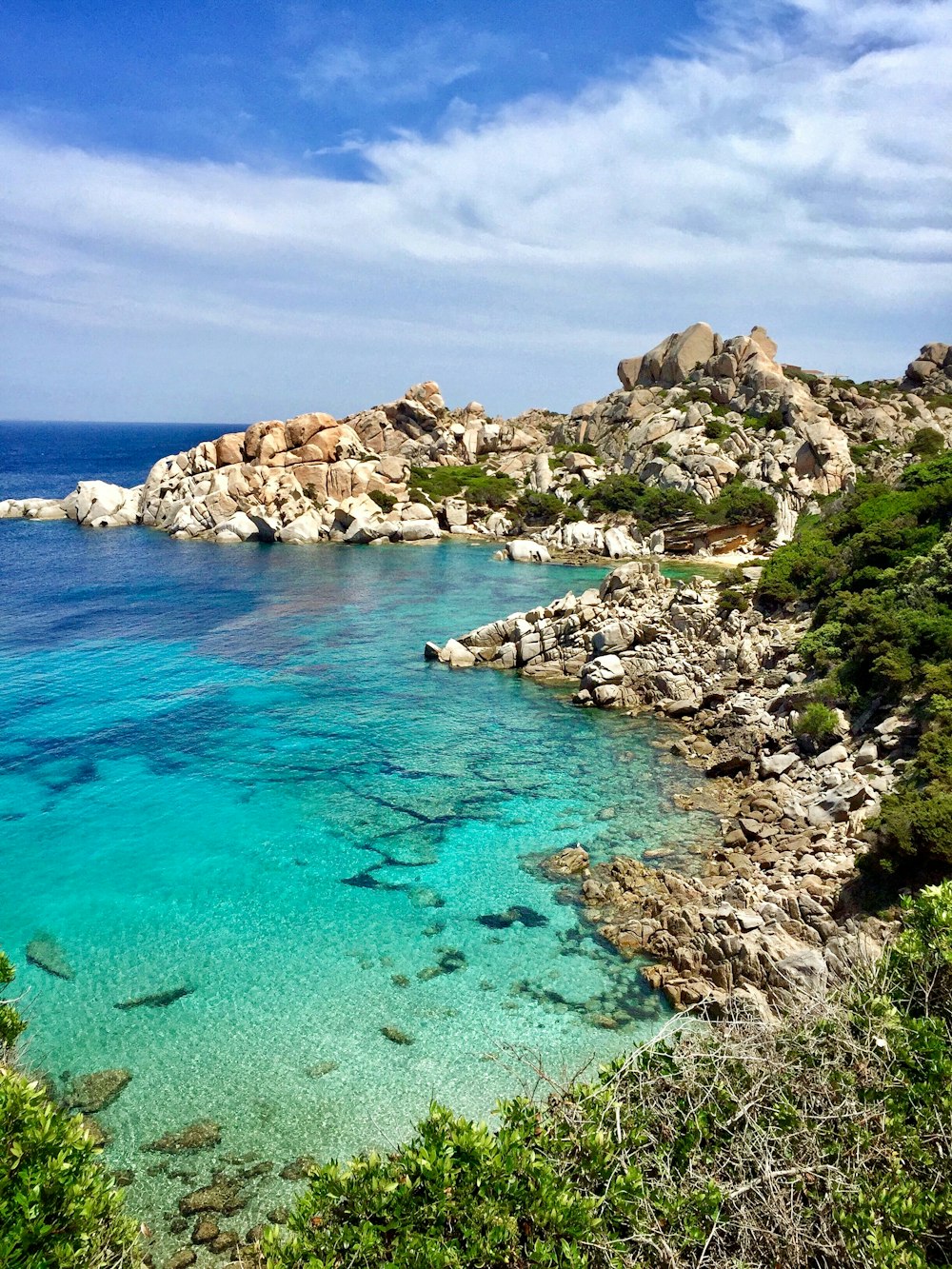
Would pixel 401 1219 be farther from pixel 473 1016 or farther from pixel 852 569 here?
pixel 852 569

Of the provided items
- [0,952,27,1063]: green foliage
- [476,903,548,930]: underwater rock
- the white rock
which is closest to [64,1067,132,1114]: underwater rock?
[0,952,27,1063]: green foliage

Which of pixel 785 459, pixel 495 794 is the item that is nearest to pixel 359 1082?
pixel 495 794

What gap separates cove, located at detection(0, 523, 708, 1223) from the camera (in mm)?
13656

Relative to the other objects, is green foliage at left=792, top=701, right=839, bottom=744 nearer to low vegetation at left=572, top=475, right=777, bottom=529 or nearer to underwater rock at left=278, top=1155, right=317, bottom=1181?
underwater rock at left=278, top=1155, right=317, bottom=1181

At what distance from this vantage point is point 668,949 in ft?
54.1

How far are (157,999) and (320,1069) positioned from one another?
4.14 m

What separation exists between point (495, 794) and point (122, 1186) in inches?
600

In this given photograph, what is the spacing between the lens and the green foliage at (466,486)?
3376 inches

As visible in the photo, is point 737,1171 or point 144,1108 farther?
point 144,1108

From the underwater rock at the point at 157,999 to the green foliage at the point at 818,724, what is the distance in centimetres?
1908

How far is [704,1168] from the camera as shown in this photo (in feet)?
28.3

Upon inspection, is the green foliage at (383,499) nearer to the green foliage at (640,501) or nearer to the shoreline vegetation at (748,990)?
the green foliage at (640,501)

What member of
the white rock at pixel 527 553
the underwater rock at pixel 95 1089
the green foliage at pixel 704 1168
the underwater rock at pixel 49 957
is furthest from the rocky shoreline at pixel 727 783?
the white rock at pixel 527 553

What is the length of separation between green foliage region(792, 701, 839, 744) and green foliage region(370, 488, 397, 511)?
206 ft
